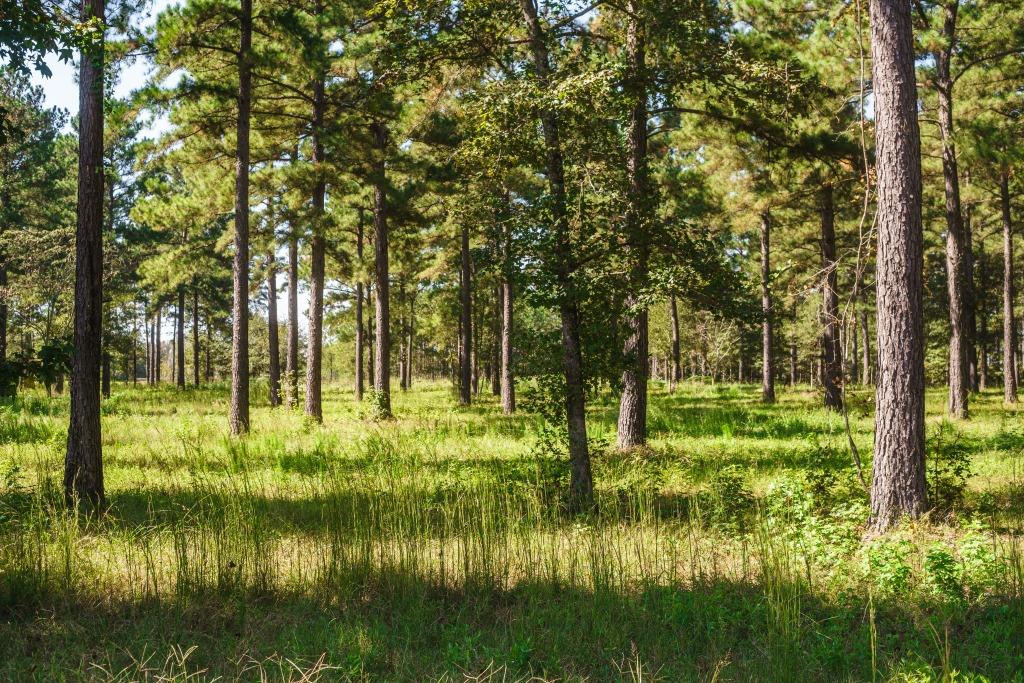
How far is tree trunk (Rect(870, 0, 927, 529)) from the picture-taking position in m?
5.89

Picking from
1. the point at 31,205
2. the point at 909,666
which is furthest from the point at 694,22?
the point at 31,205

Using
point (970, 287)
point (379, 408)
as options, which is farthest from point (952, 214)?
point (379, 408)

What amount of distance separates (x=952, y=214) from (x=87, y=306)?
16531mm

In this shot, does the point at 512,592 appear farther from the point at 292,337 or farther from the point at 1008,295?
the point at 1008,295

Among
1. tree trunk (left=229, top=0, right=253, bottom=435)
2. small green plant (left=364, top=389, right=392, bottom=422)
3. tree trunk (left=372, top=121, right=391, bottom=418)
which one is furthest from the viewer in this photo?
tree trunk (left=372, top=121, right=391, bottom=418)

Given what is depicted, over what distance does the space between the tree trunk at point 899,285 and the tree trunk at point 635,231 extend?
2.20m

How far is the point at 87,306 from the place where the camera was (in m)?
6.50

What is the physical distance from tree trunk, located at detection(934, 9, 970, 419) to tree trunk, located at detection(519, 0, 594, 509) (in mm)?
10356

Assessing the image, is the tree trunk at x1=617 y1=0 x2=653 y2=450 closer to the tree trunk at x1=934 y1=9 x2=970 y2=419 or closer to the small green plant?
the small green plant

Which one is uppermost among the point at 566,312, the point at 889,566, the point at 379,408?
the point at 566,312

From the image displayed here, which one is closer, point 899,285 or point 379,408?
point 899,285

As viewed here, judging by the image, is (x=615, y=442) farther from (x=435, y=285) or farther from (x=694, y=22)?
(x=435, y=285)

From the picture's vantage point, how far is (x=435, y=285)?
103 feet

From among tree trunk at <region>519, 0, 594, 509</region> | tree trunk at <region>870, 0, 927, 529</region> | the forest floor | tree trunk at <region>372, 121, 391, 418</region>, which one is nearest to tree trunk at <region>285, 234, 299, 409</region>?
tree trunk at <region>372, 121, 391, 418</region>
